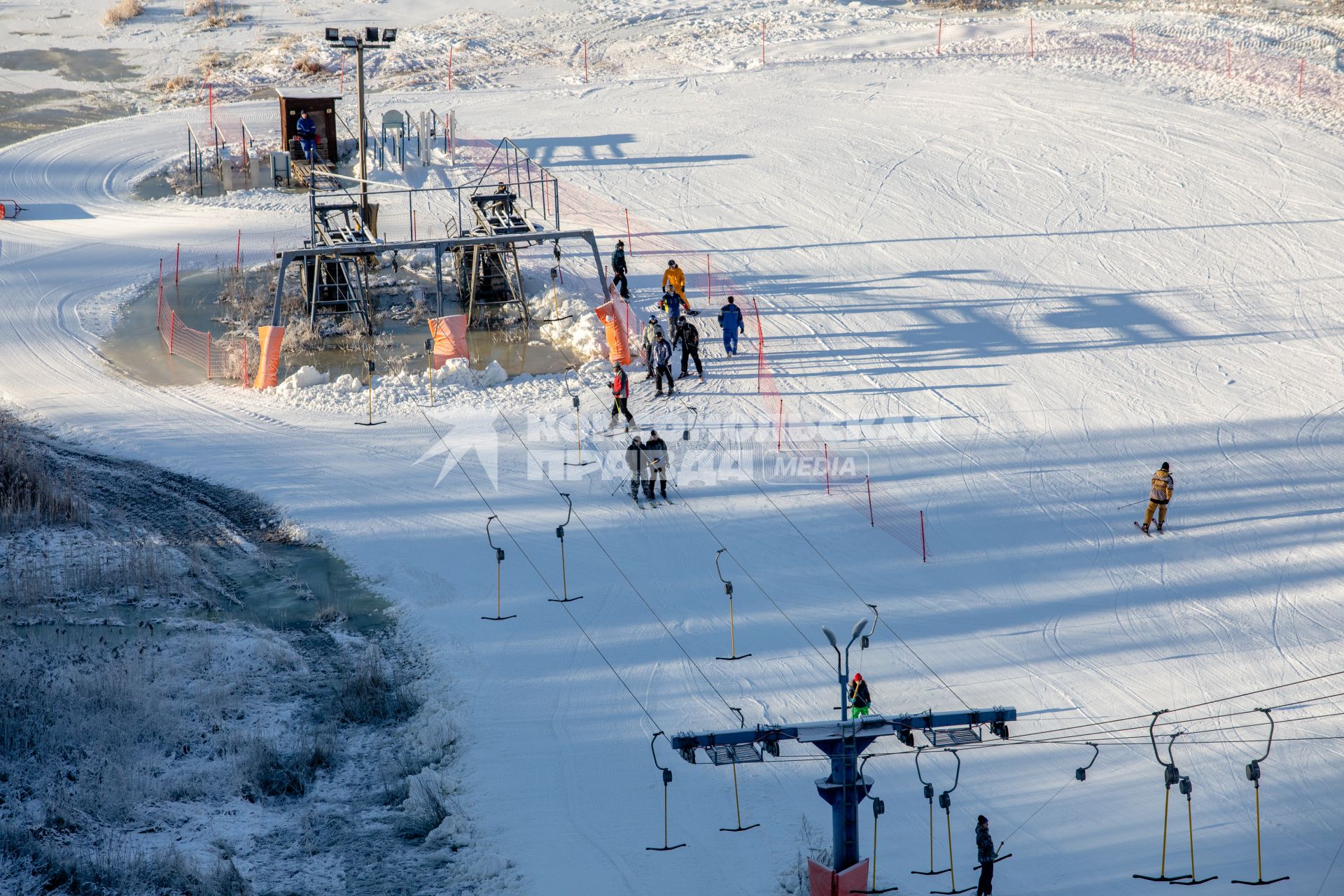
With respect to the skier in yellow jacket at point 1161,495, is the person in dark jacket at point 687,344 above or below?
above

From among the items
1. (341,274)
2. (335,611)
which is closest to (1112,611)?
(335,611)

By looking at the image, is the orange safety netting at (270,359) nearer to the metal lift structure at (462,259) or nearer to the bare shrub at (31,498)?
the metal lift structure at (462,259)

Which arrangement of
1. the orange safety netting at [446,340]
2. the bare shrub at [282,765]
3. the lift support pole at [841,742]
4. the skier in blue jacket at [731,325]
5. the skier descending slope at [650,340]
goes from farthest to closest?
the orange safety netting at [446,340], the skier in blue jacket at [731,325], the skier descending slope at [650,340], the bare shrub at [282,765], the lift support pole at [841,742]

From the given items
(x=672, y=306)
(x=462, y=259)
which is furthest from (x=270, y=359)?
(x=672, y=306)

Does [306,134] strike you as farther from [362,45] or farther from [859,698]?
[859,698]

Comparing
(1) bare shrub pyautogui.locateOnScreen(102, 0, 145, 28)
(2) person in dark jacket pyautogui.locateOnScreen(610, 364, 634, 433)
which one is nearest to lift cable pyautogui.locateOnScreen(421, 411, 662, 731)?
(2) person in dark jacket pyautogui.locateOnScreen(610, 364, 634, 433)

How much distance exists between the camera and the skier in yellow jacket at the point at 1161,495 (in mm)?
18953

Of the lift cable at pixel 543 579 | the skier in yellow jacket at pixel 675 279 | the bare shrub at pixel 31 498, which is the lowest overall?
the lift cable at pixel 543 579

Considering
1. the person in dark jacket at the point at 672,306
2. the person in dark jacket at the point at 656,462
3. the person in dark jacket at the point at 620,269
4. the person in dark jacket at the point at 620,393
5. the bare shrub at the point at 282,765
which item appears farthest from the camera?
the person in dark jacket at the point at 620,269

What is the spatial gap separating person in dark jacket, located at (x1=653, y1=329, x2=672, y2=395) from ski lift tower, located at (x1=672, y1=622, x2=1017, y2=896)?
11958mm

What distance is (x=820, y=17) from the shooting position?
45.2 metres

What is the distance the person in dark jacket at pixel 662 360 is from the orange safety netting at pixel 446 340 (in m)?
3.91

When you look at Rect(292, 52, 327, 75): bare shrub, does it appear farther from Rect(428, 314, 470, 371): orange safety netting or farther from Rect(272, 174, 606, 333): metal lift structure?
Rect(428, 314, 470, 371): orange safety netting

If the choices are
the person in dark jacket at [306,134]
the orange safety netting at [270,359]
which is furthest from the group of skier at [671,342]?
the person in dark jacket at [306,134]
